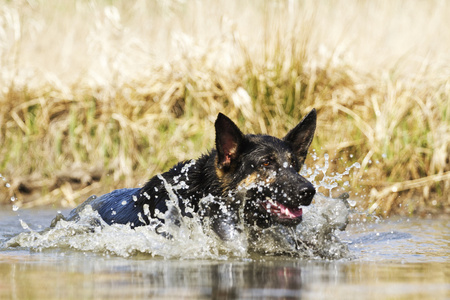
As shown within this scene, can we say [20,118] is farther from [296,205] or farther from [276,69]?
[296,205]

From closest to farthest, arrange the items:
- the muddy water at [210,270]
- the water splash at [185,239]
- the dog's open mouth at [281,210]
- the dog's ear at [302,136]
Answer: the muddy water at [210,270]
the water splash at [185,239]
the dog's open mouth at [281,210]
the dog's ear at [302,136]

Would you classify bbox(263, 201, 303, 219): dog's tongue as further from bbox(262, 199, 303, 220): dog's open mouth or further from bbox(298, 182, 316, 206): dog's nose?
bbox(298, 182, 316, 206): dog's nose

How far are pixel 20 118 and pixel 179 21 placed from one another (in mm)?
3218

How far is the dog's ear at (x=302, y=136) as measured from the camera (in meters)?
6.12

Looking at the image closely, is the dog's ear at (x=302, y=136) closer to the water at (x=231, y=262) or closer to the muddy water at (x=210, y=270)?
the water at (x=231, y=262)

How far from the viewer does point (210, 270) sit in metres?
4.42

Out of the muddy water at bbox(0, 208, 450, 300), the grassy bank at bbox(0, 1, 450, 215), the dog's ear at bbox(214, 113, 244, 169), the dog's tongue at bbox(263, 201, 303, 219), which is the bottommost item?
the muddy water at bbox(0, 208, 450, 300)

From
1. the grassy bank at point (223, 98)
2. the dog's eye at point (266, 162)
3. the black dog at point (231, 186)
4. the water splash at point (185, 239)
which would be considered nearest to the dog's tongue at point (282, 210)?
the black dog at point (231, 186)

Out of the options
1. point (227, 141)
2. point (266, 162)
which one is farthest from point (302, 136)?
point (227, 141)

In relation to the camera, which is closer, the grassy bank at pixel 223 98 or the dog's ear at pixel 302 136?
the dog's ear at pixel 302 136

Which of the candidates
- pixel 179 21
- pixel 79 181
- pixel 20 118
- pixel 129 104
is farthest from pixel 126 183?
pixel 179 21

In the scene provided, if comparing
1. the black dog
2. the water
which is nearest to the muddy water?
the water

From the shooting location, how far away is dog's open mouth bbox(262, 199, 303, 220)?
220 inches

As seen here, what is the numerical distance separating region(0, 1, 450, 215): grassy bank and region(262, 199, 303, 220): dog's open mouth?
3.13 m
